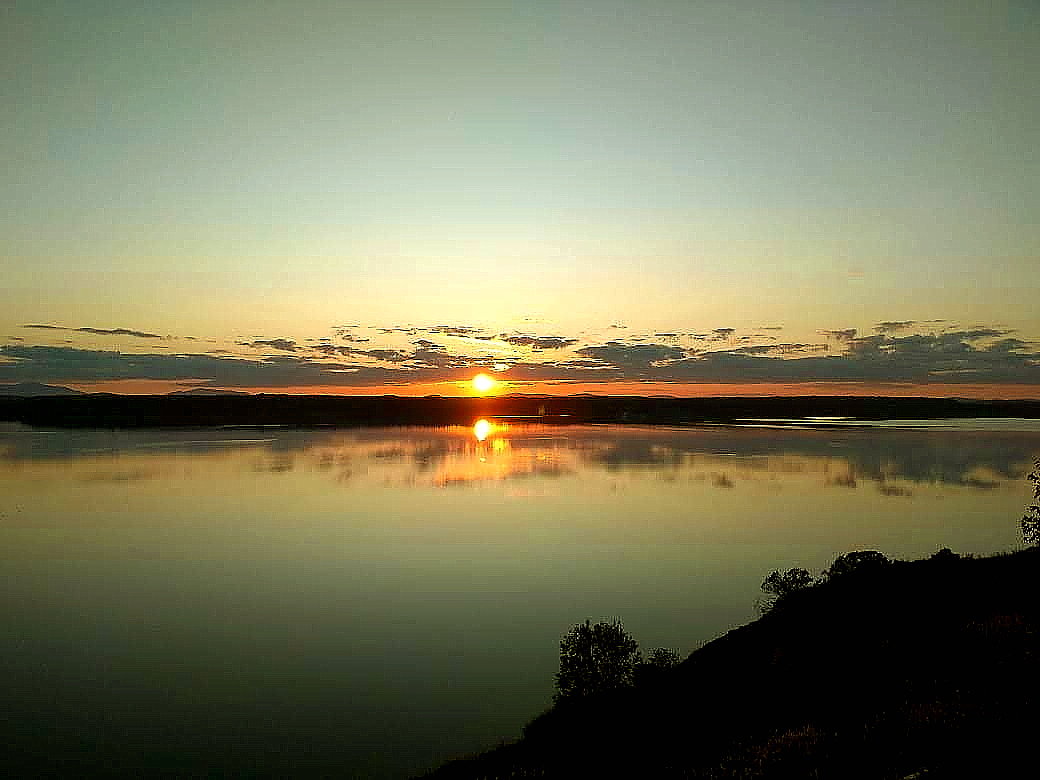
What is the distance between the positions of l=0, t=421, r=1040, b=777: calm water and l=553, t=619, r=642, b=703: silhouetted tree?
2155 mm

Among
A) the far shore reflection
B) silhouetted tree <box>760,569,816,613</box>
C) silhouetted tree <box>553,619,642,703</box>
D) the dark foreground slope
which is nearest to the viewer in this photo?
the dark foreground slope

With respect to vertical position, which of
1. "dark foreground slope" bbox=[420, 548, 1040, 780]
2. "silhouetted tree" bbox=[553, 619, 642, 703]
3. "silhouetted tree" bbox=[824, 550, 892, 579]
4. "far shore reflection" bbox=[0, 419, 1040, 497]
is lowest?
"far shore reflection" bbox=[0, 419, 1040, 497]

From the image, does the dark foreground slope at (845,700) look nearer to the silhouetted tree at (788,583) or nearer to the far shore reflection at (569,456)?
the silhouetted tree at (788,583)

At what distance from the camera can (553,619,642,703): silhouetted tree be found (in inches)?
1018

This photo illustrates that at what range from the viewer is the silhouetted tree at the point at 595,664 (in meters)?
25.9

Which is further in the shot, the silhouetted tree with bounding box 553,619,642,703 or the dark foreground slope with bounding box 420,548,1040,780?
the silhouetted tree with bounding box 553,619,642,703

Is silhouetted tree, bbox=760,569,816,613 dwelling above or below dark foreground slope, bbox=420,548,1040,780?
below

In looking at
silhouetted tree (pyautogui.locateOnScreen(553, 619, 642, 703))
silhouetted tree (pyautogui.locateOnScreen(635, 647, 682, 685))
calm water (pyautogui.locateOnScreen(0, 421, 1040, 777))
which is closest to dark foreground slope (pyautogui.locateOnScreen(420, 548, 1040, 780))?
silhouetted tree (pyautogui.locateOnScreen(635, 647, 682, 685))

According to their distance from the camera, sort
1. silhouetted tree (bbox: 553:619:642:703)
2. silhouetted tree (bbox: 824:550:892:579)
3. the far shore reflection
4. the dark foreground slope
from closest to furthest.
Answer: the dark foreground slope
silhouetted tree (bbox: 553:619:642:703)
silhouetted tree (bbox: 824:550:892:579)
the far shore reflection

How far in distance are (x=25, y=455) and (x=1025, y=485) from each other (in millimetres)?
140497

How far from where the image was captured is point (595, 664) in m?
26.2

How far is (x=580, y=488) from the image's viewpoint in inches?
3627

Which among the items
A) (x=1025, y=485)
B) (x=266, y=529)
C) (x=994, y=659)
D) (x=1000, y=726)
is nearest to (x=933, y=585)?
(x=994, y=659)

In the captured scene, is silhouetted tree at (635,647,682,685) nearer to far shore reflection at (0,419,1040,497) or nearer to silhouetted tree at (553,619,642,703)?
silhouetted tree at (553,619,642,703)
